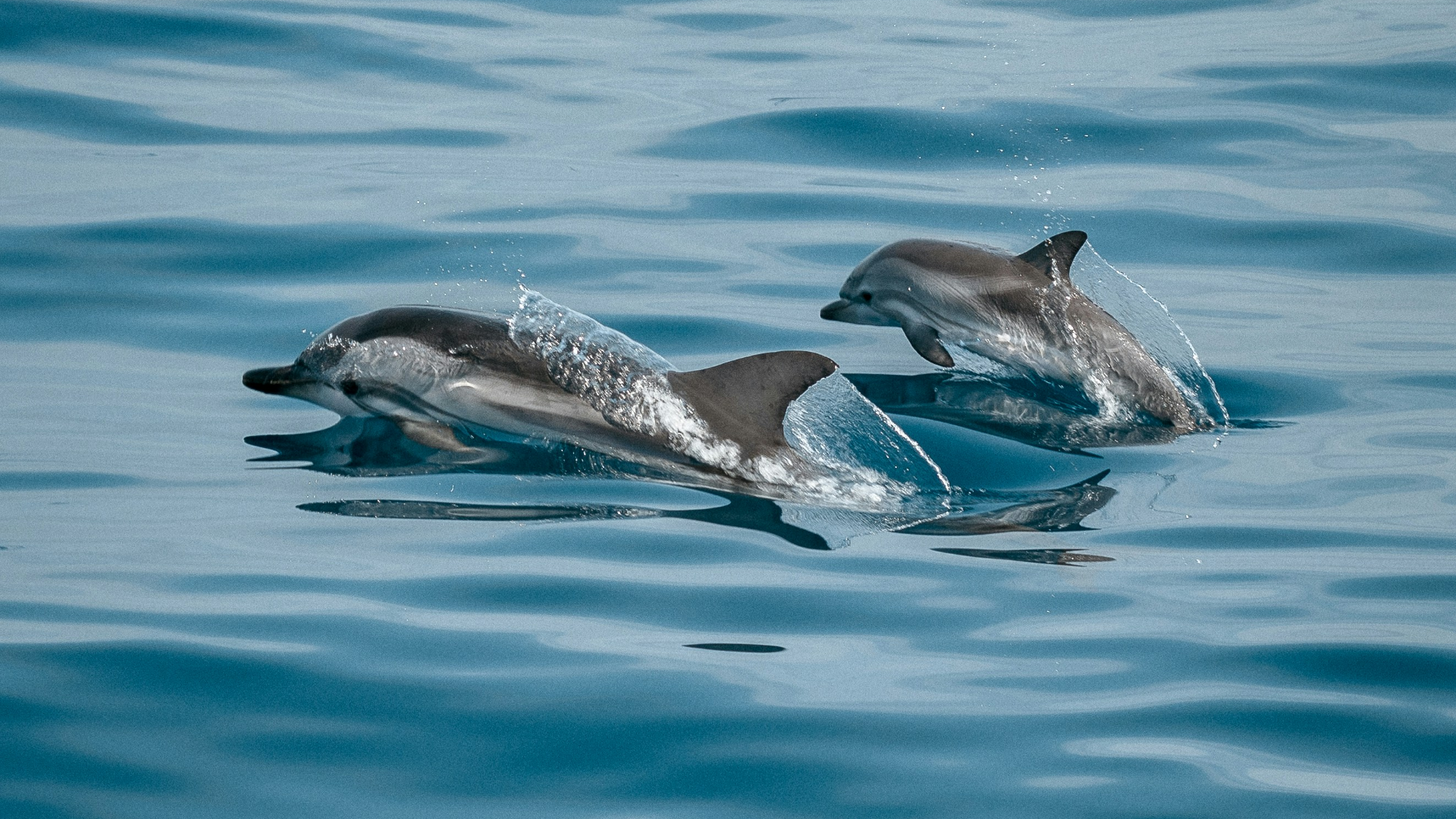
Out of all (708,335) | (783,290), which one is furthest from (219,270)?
(783,290)

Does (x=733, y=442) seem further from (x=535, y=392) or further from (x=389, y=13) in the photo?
(x=389, y=13)

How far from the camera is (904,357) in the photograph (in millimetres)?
9227

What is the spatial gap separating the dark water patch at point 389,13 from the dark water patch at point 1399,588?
13.5m

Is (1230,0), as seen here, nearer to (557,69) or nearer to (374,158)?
(557,69)

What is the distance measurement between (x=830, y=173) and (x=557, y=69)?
4.09 m

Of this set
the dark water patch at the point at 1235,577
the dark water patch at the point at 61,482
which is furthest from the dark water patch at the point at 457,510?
the dark water patch at the point at 1235,577

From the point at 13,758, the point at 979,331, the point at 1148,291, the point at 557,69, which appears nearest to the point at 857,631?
the point at 13,758

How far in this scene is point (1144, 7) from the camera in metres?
18.8

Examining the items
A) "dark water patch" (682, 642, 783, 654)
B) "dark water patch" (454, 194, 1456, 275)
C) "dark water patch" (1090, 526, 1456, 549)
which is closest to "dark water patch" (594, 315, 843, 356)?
"dark water patch" (454, 194, 1456, 275)

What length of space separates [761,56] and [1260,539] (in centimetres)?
1129

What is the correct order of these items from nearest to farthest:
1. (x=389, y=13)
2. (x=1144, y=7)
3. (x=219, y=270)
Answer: (x=219, y=270)
(x=389, y=13)
(x=1144, y=7)

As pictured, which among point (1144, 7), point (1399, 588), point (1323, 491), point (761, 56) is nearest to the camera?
point (1399, 588)

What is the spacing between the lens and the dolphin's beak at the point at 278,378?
7.31 meters

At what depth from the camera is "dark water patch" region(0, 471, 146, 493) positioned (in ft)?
20.7
